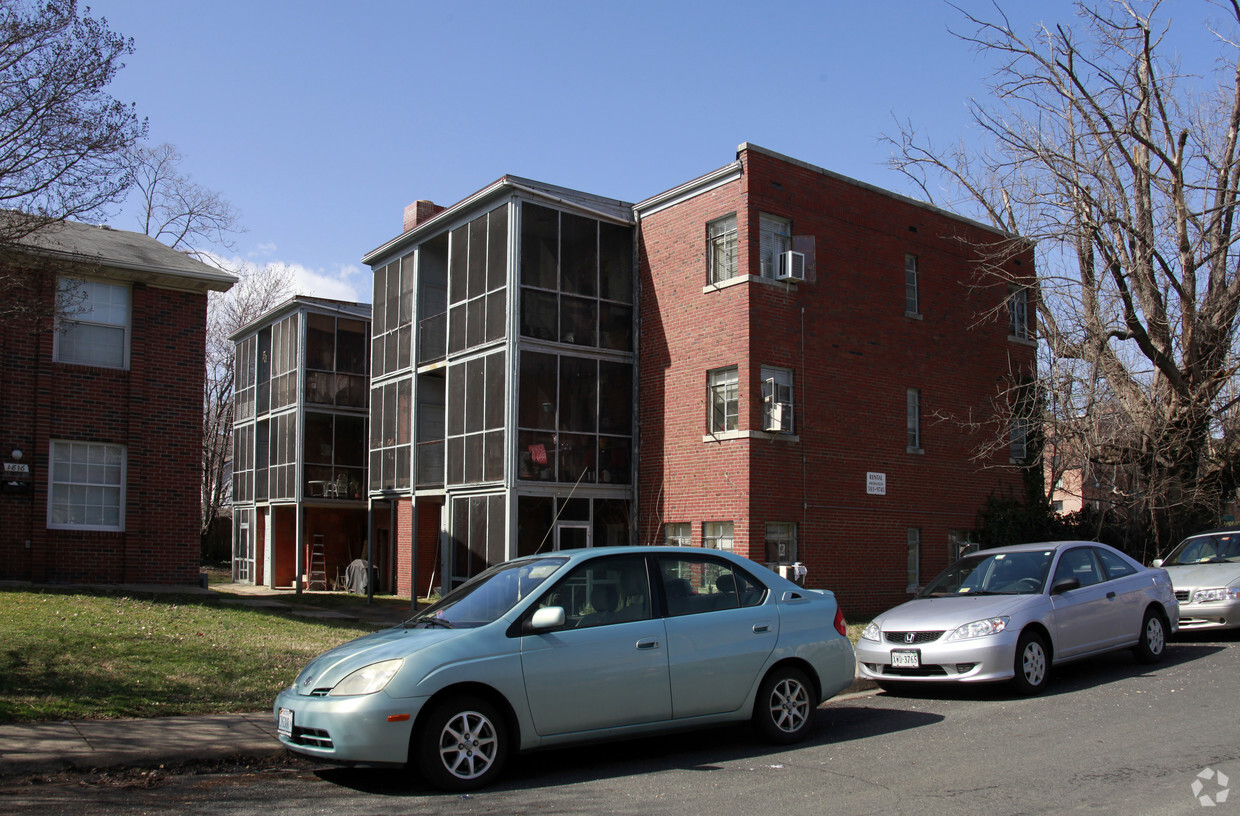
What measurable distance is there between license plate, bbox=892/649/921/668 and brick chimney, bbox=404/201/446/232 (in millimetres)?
18461

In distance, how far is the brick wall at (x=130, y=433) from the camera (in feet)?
57.6

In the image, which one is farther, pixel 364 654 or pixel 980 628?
pixel 980 628

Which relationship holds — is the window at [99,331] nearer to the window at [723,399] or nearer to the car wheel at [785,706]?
the window at [723,399]

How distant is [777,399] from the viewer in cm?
1788

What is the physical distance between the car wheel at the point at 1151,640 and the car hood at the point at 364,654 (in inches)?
324

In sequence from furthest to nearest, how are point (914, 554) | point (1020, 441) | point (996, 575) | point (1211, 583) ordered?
point (1020, 441) < point (914, 554) < point (1211, 583) < point (996, 575)

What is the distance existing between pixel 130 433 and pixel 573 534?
8.46m

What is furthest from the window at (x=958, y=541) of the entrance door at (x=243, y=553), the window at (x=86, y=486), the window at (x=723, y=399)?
the entrance door at (x=243, y=553)

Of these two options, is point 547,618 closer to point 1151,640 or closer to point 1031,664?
point 1031,664

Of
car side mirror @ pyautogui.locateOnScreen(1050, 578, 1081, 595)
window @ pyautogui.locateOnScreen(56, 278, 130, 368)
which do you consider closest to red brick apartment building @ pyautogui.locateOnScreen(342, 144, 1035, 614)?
window @ pyautogui.locateOnScreen(56, 278, 130, 368)

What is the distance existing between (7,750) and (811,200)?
50.8ft

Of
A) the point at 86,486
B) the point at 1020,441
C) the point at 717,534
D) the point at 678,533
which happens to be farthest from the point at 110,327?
the point at 1020,441

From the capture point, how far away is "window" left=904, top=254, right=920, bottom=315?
20.4 m

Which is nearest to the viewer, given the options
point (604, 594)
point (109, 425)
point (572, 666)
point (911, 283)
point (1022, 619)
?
point (572, 666)
